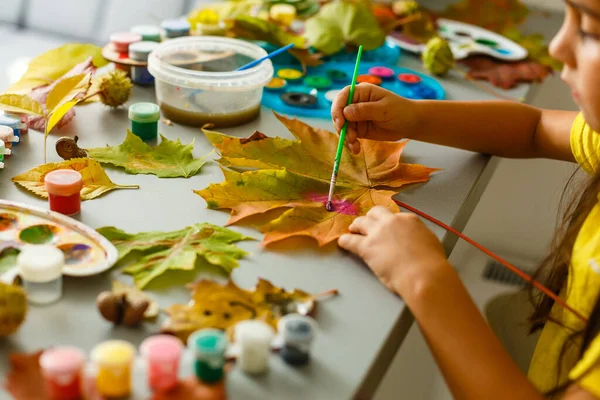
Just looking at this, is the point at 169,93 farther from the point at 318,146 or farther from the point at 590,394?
the point at 590,394

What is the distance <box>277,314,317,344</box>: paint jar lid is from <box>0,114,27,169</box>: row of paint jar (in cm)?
45

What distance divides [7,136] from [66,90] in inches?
3.7

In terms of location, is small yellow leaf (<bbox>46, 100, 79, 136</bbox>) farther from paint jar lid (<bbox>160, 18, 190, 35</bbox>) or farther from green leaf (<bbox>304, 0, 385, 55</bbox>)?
green leaf (<bbox>304, 0, 385, 55</bbox>)

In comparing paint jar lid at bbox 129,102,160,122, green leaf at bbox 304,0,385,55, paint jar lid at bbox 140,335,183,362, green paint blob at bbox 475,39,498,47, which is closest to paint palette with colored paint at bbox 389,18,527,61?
green paint blob at bbox 475,39,498,47

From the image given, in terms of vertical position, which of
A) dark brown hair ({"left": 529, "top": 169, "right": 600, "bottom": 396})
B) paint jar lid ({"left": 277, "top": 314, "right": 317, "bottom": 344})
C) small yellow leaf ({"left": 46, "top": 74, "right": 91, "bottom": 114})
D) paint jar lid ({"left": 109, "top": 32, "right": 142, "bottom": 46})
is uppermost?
small yellow leaf ({"left": 46, "top": 74, "right": 91, "bottom": 114})

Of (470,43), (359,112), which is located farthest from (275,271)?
(470,43)

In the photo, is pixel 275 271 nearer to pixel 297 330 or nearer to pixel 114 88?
pixel 297 330

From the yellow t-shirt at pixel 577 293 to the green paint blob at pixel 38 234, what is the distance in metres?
0.56

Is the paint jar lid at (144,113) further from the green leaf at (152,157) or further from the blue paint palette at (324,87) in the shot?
the blue paint palette at (324,87)

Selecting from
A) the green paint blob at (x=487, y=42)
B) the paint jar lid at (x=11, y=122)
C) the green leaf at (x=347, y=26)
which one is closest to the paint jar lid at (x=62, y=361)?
the paint jar lid at (x=11, y=122)

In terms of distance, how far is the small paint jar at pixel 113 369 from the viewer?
52 cm

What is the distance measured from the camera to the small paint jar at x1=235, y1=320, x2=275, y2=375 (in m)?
0.56

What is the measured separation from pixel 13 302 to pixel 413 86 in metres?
0.82

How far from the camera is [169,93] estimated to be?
1.02m
